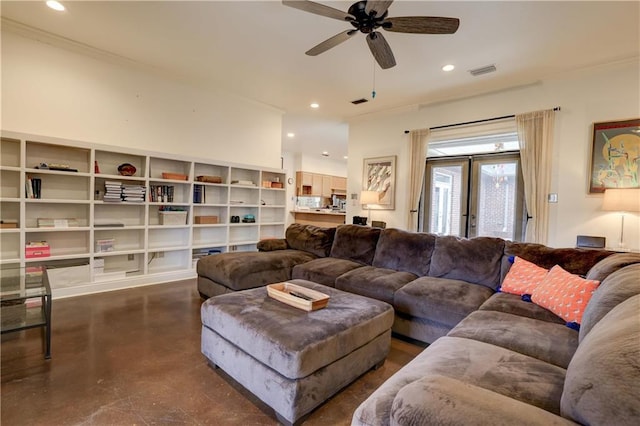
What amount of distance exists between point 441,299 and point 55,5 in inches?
171

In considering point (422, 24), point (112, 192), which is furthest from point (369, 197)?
point (112, 192)

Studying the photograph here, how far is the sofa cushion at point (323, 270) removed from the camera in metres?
3.02

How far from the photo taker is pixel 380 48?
266 cm

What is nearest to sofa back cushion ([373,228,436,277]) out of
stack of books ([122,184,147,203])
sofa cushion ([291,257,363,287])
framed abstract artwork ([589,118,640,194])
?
sofa cushion ([291,257,363,287])

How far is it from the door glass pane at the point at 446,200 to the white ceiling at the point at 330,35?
1283 mm

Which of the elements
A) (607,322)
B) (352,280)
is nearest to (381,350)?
(352,280)

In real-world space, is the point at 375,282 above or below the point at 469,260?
below

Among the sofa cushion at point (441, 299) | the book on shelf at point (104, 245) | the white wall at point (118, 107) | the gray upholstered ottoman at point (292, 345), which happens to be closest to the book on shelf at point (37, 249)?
the book on shelf at point (104, 245)

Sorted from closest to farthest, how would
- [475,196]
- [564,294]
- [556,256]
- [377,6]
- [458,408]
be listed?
[458,408]
[564,294]
[377,6]
[556,256]
[475,196]

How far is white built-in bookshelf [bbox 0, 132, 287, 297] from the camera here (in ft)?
10.5

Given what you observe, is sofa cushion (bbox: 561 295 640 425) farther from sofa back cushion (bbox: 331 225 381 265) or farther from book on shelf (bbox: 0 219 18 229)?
book on shelf (bbox: 0 219 18 229)

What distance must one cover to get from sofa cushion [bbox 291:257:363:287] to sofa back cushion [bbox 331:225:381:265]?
0.11 m

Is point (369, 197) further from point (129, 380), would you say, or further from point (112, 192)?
point (129, 380)

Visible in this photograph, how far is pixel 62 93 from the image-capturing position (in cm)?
345
